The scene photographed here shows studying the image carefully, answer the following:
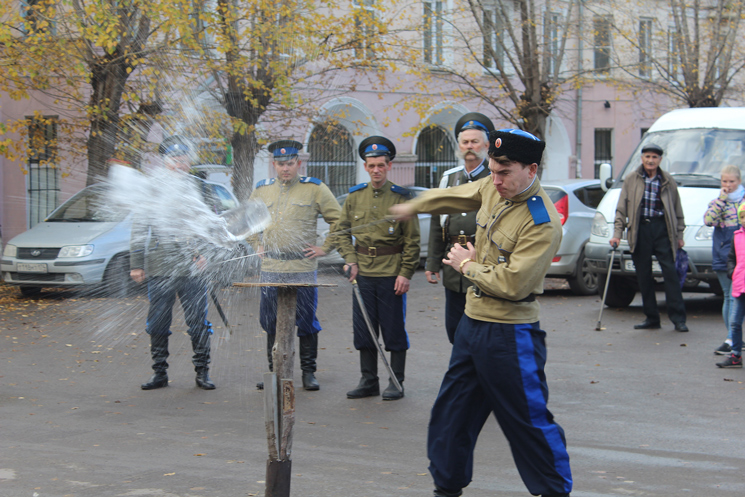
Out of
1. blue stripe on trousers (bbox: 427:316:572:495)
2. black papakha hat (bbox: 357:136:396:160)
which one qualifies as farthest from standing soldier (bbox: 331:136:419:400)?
blue stripe on trousers (bbox: 427:316:572:495)

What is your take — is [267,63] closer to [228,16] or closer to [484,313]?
[228,16]

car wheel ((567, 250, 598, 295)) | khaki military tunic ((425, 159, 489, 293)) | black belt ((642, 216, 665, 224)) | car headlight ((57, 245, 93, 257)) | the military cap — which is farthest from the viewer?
car wheel ((567, 250, 598, 295))

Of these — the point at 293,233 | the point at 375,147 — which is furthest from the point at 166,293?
the point at 375,147

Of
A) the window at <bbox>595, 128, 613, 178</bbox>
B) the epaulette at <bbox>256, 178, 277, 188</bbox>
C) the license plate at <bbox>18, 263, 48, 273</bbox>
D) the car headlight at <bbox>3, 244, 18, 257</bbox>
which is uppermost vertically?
the window at <bbox>595, 128, 613, 178</bbox>

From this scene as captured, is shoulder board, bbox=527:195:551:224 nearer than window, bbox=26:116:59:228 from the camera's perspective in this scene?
Yes

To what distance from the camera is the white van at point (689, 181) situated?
35.5 ft

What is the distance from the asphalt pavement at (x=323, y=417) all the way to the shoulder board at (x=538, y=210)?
1.64 m

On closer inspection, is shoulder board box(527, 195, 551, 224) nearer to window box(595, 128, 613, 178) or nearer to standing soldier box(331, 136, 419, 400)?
standing soldier box(331, 136, 419, 400)

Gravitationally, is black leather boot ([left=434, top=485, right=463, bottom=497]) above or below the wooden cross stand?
below

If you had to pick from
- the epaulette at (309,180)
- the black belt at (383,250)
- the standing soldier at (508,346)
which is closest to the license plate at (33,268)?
the epaulette at (309,180)

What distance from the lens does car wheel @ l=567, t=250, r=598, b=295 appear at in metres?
13.5

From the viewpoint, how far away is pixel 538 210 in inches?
155

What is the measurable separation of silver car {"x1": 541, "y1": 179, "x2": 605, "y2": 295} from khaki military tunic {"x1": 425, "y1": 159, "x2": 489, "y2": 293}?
704cm

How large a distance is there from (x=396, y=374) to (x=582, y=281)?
7251 millimetres
